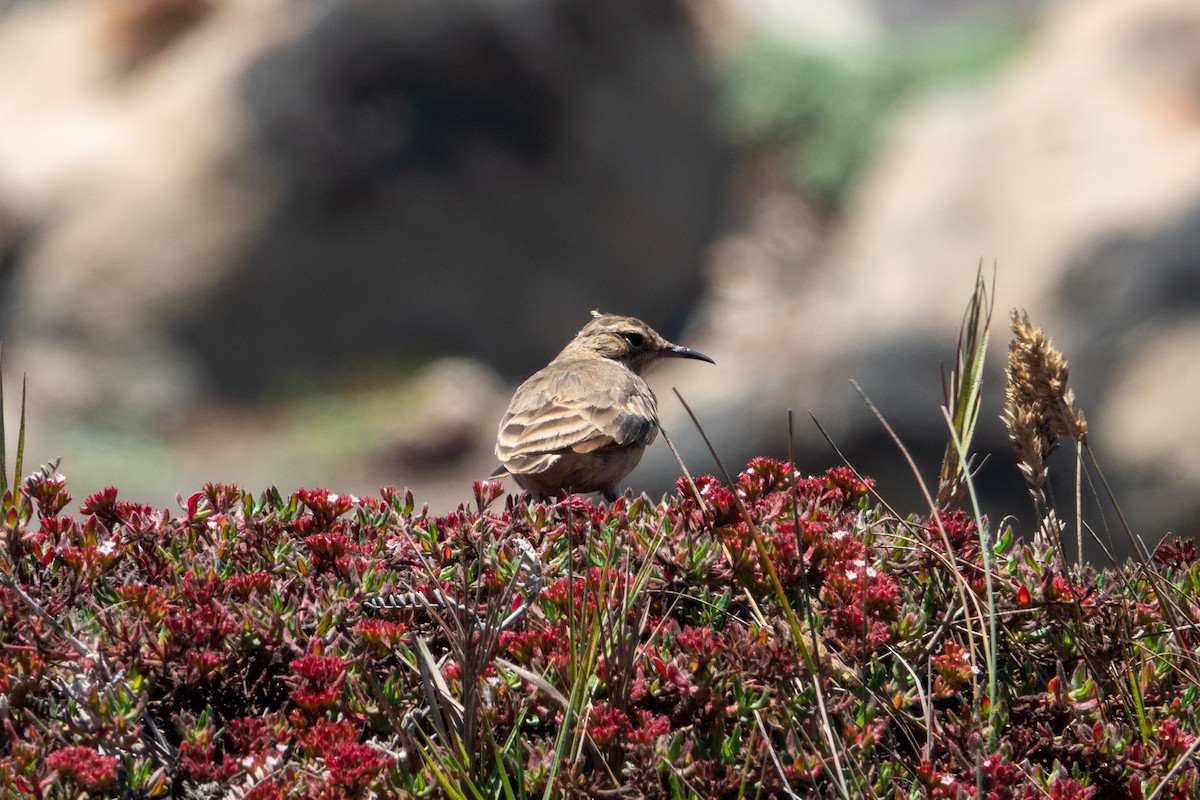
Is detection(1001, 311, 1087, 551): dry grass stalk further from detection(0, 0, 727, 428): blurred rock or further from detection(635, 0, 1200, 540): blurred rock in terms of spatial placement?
detection(0, 0, 727, 428): blurred rock

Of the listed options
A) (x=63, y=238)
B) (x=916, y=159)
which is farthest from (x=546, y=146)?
(x=63, y=238)

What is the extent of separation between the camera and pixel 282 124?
57.4ft

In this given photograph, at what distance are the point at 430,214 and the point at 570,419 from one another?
1150 cm

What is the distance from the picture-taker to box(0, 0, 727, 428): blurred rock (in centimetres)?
1744

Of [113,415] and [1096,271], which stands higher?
[113,415]

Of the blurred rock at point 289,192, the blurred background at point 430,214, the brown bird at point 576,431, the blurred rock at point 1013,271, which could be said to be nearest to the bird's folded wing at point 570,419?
the brown bird at point 576,431

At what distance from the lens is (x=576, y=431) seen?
22.9 ft

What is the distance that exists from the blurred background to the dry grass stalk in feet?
31.5

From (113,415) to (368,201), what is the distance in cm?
434

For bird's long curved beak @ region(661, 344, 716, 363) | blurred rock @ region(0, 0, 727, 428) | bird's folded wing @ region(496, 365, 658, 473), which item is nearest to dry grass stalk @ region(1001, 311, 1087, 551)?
→ bird's folded wing @ region(496, 365, 658, 473)

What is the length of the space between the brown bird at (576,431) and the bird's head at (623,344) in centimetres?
65

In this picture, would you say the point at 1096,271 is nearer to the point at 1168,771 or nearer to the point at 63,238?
the point at 1168,771

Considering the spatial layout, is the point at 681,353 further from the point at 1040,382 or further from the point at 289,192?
the point at 289,192

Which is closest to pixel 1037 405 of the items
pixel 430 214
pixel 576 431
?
pixel 576 431
